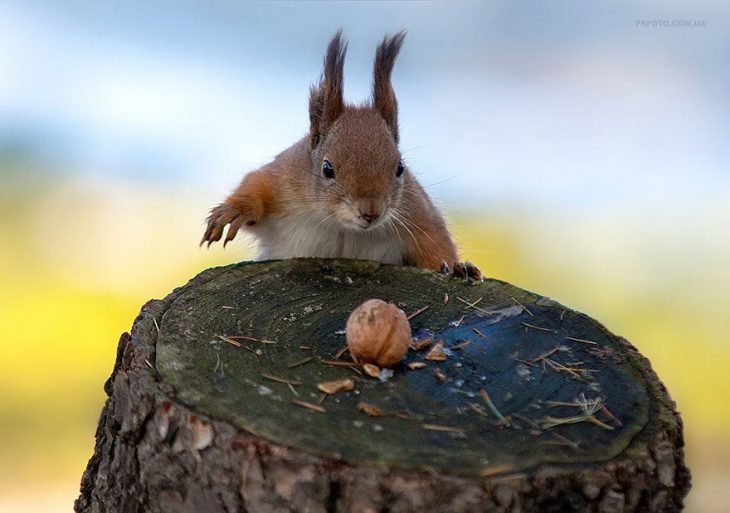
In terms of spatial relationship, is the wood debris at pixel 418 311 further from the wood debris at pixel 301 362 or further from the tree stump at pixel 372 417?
the wood debris at pixel 301 362

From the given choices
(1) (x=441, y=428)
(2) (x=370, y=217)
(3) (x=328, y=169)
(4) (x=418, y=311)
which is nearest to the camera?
(1) (x=441, y=428)

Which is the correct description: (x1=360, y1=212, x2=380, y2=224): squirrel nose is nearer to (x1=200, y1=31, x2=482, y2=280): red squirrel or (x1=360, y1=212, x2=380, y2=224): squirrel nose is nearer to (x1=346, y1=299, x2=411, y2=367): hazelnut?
(x1=200, y1=31, x2=482, y2=280): red squirrel

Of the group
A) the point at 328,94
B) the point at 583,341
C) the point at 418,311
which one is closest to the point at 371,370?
the point at 418,311

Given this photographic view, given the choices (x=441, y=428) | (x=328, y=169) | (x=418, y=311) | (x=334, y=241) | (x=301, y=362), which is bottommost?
(x=441, y=428)

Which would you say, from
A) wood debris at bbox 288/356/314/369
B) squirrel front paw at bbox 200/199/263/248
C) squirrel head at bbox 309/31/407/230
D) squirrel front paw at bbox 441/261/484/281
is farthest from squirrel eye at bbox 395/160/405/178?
wood debris at bbox 288/356/314/369

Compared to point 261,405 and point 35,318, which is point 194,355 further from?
point 35,318

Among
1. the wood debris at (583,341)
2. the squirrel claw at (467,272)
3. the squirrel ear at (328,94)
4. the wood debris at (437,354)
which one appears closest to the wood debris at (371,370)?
the wood debris at (437,354)

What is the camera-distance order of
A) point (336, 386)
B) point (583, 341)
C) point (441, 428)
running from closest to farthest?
point (441, 428)
point (336, 386)
point (583, 341)

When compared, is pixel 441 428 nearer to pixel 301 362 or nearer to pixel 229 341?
pixel 301 362
